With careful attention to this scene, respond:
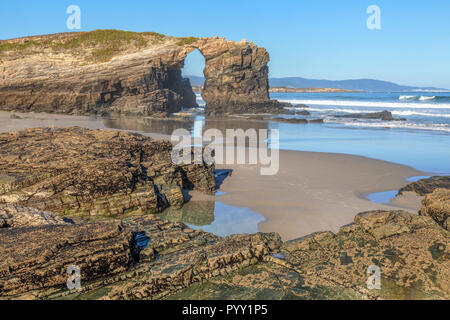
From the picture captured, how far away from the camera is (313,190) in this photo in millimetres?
8359

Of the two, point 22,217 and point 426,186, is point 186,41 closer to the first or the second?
point 426,186

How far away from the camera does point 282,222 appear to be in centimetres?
642

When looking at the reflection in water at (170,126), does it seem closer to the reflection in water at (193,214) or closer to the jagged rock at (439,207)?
the reflection in water at (193,214)

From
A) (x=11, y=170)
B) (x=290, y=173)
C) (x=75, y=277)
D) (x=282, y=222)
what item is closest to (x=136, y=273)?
(x=75, y=277)

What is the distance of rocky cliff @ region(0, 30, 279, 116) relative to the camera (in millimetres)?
30203

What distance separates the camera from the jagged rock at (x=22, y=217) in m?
4.57

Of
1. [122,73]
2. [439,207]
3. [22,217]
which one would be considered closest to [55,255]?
[22,217]

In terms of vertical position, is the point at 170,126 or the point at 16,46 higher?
the point at 16,46

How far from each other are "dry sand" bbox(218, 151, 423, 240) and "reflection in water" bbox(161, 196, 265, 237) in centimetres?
24

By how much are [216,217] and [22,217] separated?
3.31m

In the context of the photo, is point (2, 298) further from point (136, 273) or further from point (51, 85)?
point (51, 85)

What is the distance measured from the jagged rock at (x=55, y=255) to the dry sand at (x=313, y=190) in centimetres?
297

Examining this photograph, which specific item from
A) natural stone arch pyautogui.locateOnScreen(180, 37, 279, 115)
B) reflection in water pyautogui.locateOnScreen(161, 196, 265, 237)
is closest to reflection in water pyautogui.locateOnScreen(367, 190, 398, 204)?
reflection in water pyautogui.locateOnScreen(161, 196, 265, 237)

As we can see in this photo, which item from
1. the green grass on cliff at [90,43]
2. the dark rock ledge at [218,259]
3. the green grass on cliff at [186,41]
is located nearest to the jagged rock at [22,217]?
the dark rock ledge at [218,259]
